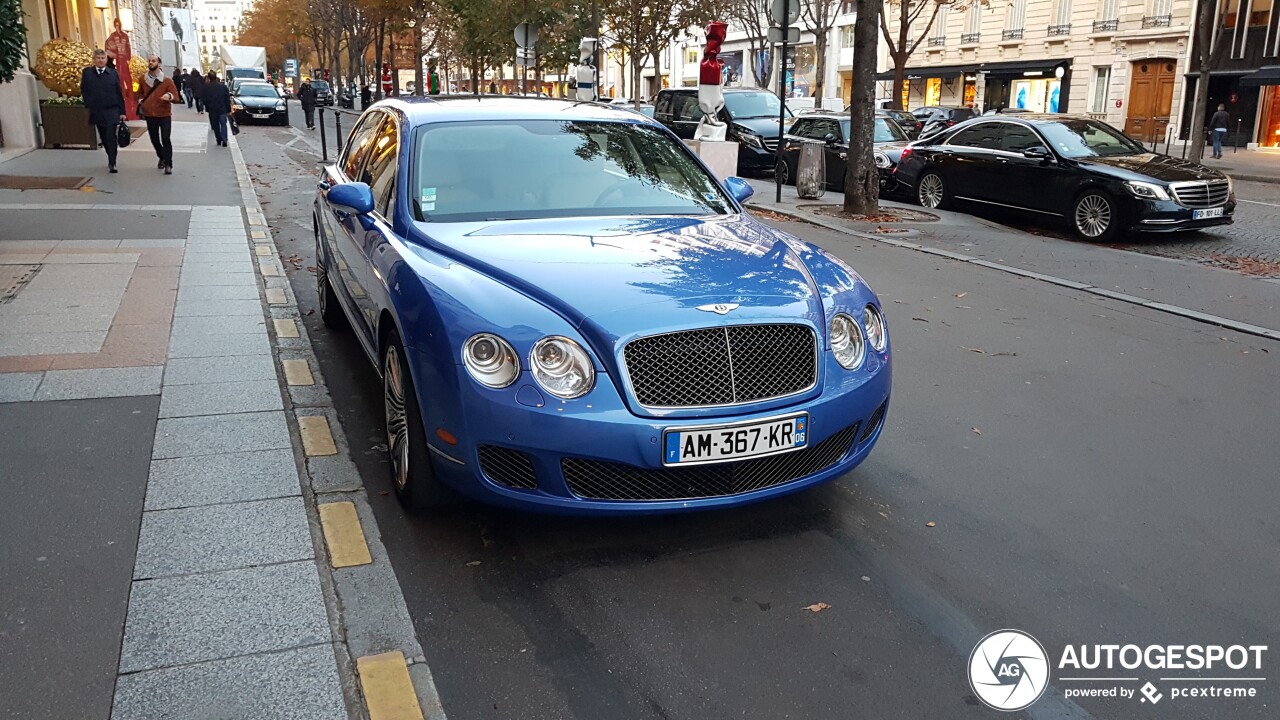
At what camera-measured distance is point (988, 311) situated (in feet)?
27.5

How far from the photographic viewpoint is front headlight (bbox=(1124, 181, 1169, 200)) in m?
12.2

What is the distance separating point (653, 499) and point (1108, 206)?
1089 cm

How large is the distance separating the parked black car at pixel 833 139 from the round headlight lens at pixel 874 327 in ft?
44.4

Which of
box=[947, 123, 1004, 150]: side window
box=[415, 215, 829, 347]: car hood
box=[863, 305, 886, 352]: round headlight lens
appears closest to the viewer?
box=[415, 215, 829, 347]: car hood

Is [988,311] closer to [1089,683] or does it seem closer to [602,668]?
[1089,683]

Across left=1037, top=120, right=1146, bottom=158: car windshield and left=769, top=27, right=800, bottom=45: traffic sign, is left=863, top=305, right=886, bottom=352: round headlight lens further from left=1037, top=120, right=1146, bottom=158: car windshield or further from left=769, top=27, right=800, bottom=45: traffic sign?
left=769, top=27, right=800, bottom=45: traffic sign

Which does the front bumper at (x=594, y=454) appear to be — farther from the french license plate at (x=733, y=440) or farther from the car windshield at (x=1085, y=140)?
the car windshield at (x=1085, y=140)

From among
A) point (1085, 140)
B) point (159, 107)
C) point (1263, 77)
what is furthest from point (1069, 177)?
point (1263, 77)

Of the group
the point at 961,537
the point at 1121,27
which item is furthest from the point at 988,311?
the point at 1121,27

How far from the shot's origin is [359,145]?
6.37 meters

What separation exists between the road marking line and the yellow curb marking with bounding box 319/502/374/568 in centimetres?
183

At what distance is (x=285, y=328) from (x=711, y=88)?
39.2 feet

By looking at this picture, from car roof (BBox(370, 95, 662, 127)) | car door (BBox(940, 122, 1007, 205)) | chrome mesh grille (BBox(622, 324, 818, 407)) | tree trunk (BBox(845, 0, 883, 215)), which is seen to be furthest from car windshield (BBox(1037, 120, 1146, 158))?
chrome mesh grille (BBox(622, 324, 818, 407))

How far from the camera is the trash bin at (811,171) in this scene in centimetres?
1677
